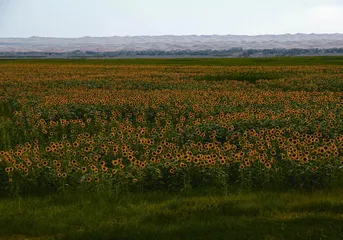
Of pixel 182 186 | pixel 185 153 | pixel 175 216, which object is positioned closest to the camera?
pixel 175 216

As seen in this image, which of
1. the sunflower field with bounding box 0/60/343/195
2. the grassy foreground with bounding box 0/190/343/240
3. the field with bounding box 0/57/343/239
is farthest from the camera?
the sunflower field with bounding box 0/60/343/195

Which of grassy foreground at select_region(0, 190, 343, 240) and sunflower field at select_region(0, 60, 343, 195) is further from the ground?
sunflower field at select_region(0, 60, 343, 195)

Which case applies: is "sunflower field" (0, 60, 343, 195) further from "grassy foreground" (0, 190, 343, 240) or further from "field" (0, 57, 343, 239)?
"grassy foreground" (0, 190, 343, 240)

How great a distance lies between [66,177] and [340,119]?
972 cm

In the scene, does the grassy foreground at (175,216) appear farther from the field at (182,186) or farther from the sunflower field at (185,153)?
the sunflower field at (185,153)

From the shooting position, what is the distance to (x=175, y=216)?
10.2 meters

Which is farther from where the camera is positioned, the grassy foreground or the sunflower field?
the sunflower field

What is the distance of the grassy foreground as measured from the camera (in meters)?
9.26

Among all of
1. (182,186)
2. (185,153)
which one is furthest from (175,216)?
(185,153)

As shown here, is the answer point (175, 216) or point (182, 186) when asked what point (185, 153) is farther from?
point (175, 216)

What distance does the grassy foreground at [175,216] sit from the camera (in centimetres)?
926

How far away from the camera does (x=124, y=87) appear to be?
36.3 meters

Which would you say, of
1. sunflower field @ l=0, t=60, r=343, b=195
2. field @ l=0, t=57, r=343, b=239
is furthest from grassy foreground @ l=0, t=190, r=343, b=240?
sunflower field @ l=0, t=60, r=343, b=195

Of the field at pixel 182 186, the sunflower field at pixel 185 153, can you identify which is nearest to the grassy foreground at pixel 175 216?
the field at pixel 182 186
